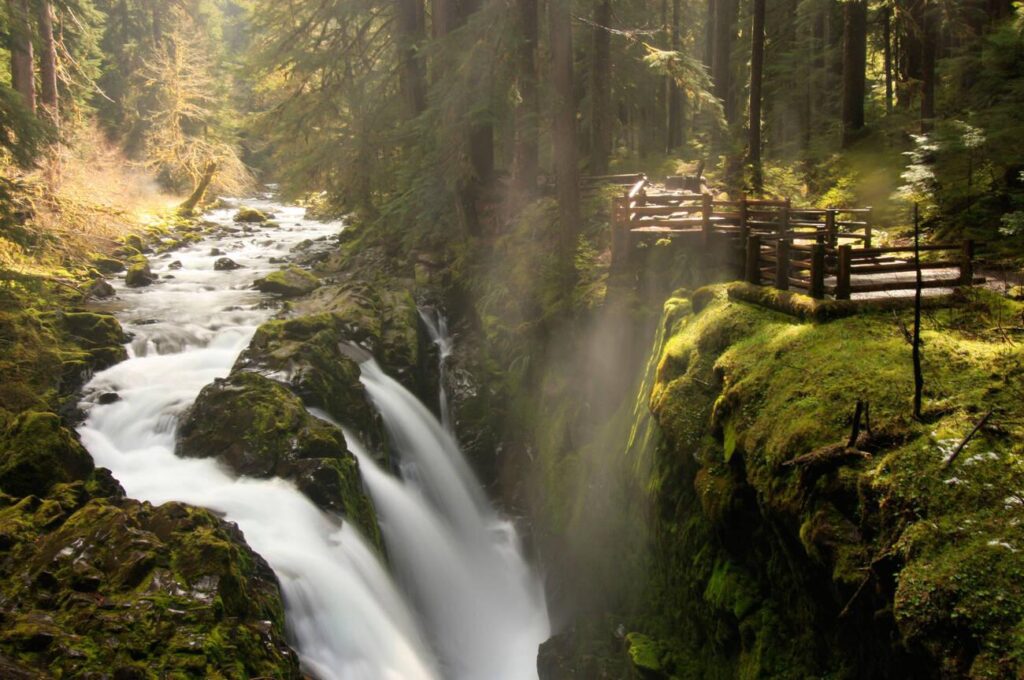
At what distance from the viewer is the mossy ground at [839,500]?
15.5ft

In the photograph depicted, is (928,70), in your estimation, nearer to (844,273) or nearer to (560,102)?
(560,102)

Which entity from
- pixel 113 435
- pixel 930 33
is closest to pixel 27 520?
pixel 113 435

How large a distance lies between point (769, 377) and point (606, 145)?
17.4m

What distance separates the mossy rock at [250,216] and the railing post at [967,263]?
31.7 m

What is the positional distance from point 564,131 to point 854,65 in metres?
10.9

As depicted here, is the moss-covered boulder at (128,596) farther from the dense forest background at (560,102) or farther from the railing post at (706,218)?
the railing post at (706,218)

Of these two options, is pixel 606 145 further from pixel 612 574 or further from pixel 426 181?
pixel 612 574

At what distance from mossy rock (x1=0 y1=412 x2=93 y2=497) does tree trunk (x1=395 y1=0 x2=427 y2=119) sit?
16.2 metres

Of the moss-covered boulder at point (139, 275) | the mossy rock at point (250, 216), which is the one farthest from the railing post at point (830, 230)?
the mossy rock at point (250, 216)

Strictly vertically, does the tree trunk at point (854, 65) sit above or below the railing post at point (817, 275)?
above

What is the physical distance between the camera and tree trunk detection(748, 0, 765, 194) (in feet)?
63.2

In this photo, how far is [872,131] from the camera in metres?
20.9

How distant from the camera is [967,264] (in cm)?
833

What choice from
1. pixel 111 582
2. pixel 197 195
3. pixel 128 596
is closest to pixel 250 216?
pixel 197 195
